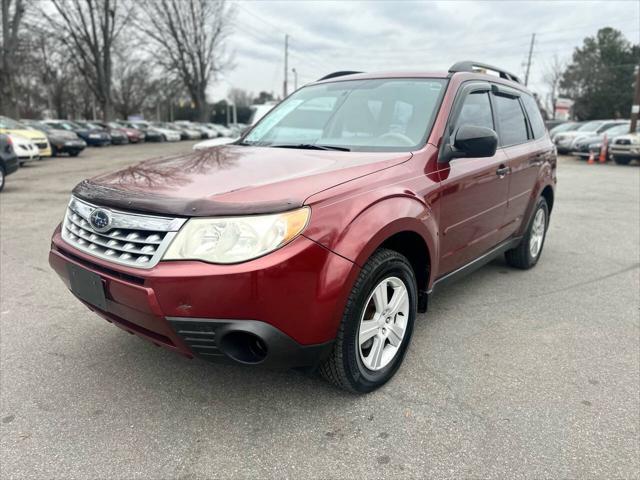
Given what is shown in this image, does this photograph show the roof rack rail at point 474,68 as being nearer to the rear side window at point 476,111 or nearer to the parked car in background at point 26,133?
the rear side window at point 476,111

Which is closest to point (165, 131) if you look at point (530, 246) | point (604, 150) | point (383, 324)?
point (604, 150)

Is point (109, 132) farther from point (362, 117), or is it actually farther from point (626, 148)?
point (362, 117)

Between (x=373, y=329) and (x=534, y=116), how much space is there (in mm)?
3228

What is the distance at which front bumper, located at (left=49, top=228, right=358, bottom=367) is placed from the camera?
75.2 inches

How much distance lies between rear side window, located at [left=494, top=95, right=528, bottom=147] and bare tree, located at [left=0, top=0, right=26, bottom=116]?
28055mm

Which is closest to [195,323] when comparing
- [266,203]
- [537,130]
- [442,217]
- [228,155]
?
[266,203]

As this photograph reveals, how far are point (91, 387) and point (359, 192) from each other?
5.86 ft

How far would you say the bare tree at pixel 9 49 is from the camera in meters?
24.2

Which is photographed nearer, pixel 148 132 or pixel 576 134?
pixel 576 134

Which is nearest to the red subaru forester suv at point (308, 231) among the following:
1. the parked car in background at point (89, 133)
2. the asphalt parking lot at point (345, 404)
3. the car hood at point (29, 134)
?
the asphalt parking lot at point (345, 404)

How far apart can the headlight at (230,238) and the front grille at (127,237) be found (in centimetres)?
6

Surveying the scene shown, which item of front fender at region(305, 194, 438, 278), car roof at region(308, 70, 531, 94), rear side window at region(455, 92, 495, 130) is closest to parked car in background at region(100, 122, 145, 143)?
car roof at region(308, 70, 531, 94)

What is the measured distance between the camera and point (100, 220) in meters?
2.22

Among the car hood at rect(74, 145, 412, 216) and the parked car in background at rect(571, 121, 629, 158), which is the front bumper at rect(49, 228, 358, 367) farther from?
the parked car in background at rect(571, 121, 629, 158)
